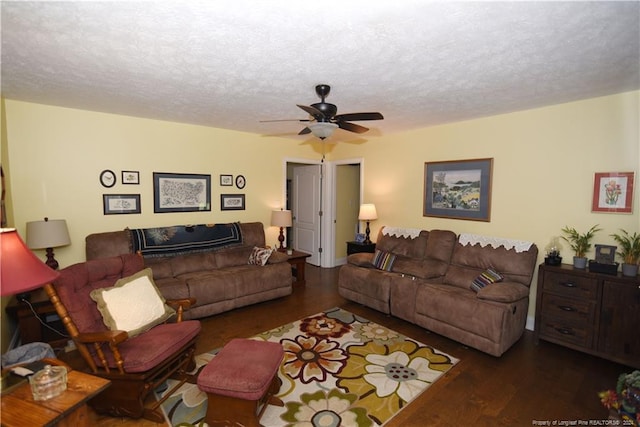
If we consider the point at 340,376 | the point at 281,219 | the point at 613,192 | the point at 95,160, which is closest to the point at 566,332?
the point at 613,192

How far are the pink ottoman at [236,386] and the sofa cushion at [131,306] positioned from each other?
78 cm

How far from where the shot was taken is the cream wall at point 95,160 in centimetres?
328

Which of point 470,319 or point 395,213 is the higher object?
point 395,213

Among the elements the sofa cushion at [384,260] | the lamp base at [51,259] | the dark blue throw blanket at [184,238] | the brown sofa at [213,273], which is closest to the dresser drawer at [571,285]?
the sofa cushion at [384,260]

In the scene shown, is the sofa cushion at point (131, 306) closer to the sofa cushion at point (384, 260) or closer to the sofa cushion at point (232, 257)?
the sofa cushion at point (232, 257)

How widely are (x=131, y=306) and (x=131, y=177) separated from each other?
2142 millimetres

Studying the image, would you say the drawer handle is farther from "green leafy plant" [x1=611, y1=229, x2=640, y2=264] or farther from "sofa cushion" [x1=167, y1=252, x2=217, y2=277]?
"sofa cushion" [x1=167, y1=252, x2=217, y2=277]

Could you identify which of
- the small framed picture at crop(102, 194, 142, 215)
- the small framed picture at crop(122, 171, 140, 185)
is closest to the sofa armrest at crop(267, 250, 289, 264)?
the small framed picture at crop(102, 194, 142, 215)

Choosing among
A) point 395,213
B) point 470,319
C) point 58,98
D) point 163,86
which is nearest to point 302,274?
point 395,213

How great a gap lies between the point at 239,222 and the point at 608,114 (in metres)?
4.59

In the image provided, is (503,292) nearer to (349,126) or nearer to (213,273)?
(349,126)

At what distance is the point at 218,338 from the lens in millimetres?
3221

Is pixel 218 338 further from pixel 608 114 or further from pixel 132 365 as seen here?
pixel 608 114

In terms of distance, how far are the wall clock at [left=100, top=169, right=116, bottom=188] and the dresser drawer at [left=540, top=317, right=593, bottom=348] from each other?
16.7 ft
